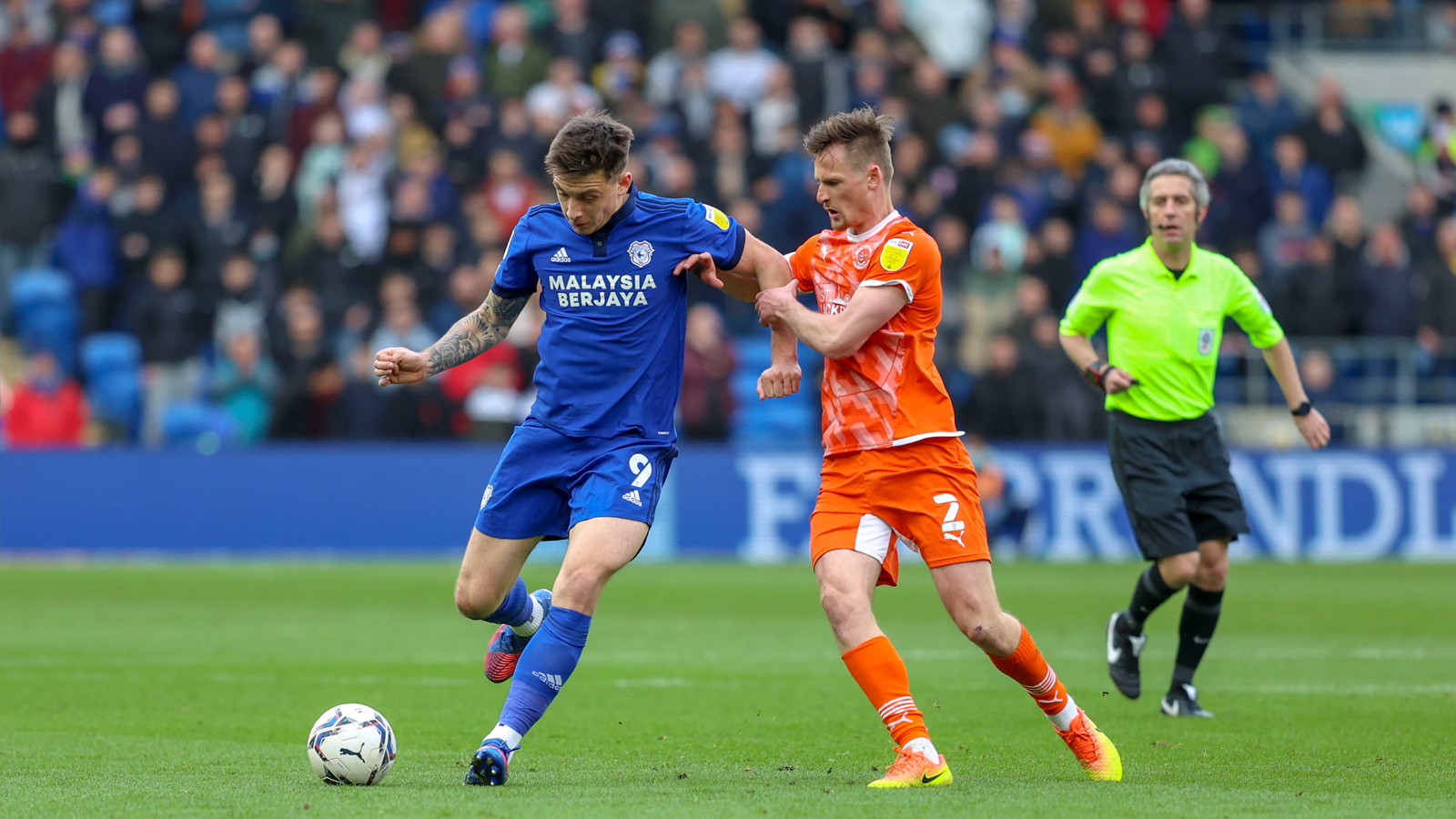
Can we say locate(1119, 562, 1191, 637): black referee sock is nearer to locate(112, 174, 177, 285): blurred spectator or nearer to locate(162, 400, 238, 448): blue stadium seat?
locate(162, 400, 238, 448): blue stadium seat

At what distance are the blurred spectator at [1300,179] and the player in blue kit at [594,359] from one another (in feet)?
59.1

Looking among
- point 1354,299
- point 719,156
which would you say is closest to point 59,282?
point 719,156

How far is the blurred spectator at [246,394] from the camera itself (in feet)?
64.8

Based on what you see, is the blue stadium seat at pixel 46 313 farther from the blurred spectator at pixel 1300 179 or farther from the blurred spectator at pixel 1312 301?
the blurred spectator at pixel 1300 179

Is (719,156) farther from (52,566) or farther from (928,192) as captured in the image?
(52,566)

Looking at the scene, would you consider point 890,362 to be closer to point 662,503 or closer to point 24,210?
point 662,503

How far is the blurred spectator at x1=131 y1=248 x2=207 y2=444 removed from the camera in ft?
65.3

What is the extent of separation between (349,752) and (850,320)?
237 centimetres

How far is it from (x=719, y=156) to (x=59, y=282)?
25.3 ft

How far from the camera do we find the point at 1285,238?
73.9ft

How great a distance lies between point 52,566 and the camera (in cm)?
1850

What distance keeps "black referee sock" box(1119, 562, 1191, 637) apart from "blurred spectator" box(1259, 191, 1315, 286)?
13.7 metres

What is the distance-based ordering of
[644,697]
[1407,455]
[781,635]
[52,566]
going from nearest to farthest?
[644,697], [781,635], [52,566], [1407,455]

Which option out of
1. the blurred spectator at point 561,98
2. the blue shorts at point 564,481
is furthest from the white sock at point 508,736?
the blurred spectator at point 561,98
